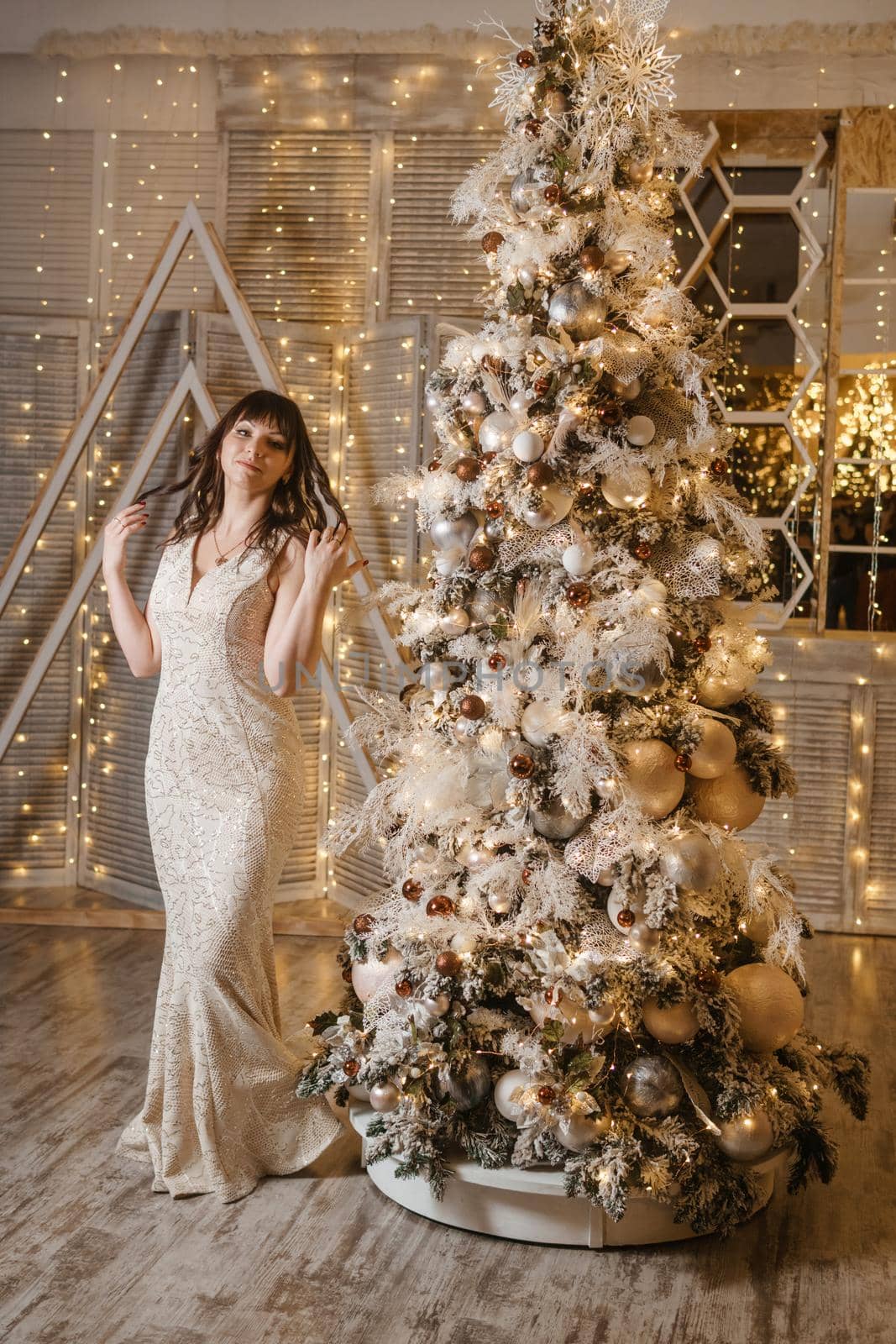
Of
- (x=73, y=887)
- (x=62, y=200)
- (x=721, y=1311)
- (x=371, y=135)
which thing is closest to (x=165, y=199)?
(x=62, y=200)

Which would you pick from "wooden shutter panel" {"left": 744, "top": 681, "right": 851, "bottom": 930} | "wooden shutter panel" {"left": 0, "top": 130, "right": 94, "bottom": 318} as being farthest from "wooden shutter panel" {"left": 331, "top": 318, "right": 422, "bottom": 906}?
"wooden shutter panel" {"left": 744, "top": 681, "right": 851, "bottom": 930}

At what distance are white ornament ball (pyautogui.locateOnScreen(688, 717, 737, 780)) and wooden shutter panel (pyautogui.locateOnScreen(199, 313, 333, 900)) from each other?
2279 millimetres

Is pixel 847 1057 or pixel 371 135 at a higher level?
pixel 371 135

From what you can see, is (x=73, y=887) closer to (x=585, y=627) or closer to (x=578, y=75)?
(x=585, y=627)

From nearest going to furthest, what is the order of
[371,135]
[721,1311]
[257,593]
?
[721,1311], [257,593], [371,135]

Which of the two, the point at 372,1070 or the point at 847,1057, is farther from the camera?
the point at 847,1057

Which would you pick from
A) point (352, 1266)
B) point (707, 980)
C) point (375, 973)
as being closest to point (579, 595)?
point (707, 980)

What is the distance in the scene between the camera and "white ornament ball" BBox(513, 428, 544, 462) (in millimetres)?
2398

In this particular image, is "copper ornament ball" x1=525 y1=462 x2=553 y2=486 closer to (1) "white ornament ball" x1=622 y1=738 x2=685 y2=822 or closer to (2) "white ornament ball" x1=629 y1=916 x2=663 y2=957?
(1) "white ornament ball" x1=622 y1=738 x2=685 y2=822

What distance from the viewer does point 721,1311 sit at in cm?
216

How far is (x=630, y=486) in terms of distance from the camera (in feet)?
7.89

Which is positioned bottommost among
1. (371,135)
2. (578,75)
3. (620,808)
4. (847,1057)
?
(847,1057)

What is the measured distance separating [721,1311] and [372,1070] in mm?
742

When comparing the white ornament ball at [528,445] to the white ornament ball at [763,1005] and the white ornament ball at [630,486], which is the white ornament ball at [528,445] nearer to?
the white ornament ball at [630,486]
